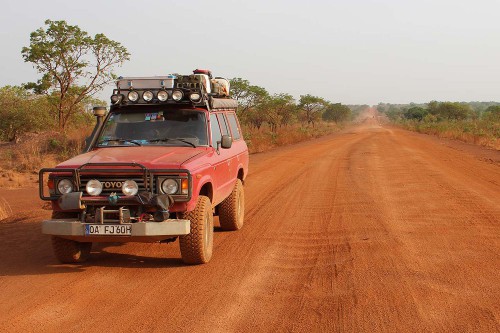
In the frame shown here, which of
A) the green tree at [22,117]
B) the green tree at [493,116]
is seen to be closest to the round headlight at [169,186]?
the green tree at [22,117]

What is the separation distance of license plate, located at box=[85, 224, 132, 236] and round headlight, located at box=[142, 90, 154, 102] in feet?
6.96

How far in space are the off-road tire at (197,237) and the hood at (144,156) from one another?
0.56 meters

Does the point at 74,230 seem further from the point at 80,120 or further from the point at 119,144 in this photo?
the point at 80,120

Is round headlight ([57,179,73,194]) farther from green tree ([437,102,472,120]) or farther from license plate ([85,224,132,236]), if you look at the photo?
green tree ([437,102,472,120])

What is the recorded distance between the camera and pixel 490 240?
721cm

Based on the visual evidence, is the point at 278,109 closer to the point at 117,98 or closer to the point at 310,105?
the point at 310,105

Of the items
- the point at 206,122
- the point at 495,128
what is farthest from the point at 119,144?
the point at 495,128

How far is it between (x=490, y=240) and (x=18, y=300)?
5759mm

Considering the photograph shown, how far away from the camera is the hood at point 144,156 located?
593 cm

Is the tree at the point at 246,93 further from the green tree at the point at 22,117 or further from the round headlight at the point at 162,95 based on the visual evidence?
the round headlight at the point at 162,95

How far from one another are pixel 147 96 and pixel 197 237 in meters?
2.22

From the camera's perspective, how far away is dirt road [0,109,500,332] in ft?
14.9

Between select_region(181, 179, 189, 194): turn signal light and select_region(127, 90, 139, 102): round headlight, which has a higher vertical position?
select_region(127, 90, 139, 102): round headlight

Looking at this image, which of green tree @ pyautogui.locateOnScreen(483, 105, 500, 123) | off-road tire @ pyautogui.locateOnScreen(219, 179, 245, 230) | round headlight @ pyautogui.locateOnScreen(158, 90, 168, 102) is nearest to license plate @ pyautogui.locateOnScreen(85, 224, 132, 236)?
round headlight @ pyautogui.locateOnScreen(158, 90, 168, 102)
